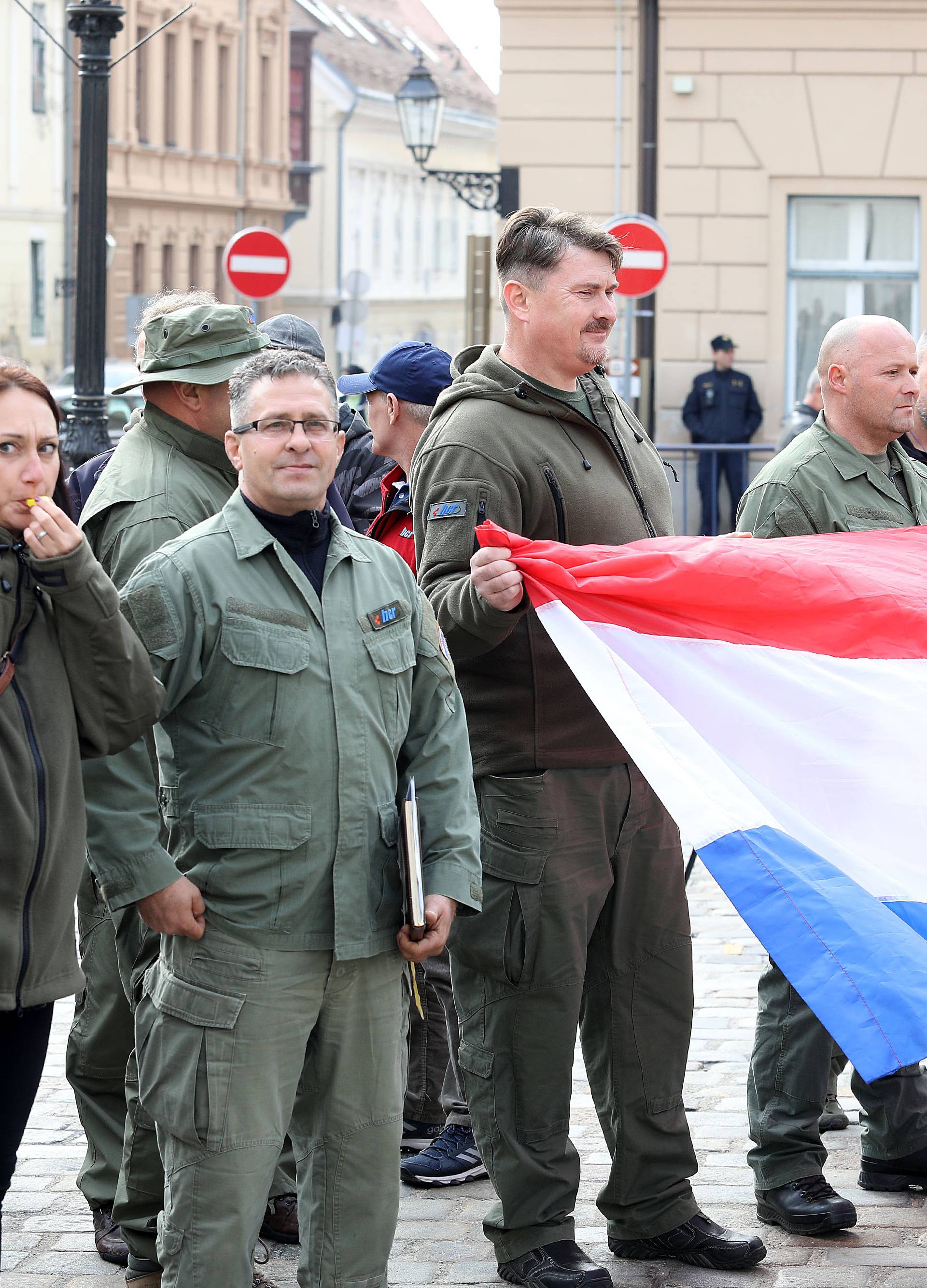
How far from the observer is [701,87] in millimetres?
20328

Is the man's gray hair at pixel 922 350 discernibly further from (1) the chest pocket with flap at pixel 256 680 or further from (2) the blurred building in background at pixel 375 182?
(2) the blurred building in background at pixel 375 182

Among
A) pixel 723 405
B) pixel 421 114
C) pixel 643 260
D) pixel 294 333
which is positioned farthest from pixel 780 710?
pixel 421 114

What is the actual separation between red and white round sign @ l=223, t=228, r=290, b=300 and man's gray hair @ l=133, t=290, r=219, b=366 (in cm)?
1456

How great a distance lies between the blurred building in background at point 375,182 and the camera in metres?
60.4

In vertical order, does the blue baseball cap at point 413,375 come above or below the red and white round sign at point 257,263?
below

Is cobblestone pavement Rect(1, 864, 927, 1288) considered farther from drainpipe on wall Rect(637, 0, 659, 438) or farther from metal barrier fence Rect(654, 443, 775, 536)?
drainpipe on wall Rect(637, 0, 659, 438)

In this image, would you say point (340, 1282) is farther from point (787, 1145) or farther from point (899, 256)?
point (899, 256)

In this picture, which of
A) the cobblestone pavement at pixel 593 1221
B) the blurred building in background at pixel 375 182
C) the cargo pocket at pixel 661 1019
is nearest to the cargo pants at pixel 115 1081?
the cobblestone pavement at pixel 593 1221

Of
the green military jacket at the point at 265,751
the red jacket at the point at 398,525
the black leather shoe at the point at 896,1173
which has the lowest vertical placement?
the black leather shoe at the point at 896,1173

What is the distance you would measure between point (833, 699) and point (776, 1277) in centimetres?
138

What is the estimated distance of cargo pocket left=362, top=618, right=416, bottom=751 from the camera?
12.4ft

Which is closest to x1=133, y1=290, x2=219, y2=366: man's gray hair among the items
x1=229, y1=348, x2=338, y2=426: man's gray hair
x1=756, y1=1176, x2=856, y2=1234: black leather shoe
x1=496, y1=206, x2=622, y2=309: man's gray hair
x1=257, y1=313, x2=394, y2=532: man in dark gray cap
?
x1=496, y1=206, x2=622, y2=309: man's gray hair

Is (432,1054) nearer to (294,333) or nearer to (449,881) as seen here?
(449,881)

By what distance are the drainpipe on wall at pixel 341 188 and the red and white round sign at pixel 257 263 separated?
1618 inches
